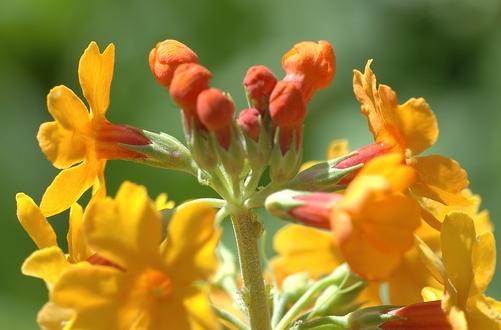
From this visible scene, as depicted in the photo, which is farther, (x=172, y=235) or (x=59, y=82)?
(x=59, y=82)

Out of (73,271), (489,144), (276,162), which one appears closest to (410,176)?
(276,162)

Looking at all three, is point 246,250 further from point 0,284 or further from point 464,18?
point 464,18

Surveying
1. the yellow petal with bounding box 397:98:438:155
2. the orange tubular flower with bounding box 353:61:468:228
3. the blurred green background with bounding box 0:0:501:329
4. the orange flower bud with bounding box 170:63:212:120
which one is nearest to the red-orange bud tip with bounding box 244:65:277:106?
the orange flower bud with bounding box 170:63:212:120

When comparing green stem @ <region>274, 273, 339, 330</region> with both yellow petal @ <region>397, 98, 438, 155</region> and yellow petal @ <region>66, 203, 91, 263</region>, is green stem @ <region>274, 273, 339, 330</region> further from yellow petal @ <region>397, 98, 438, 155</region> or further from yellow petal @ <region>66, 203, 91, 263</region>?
yellow petal @ <region>66, 203, 91, 263</region>

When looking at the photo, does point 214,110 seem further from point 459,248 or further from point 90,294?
point 459,248

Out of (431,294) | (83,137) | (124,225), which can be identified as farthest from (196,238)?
(431,294)

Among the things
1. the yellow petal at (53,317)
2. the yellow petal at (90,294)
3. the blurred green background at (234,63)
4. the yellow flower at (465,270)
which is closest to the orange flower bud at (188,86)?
the yellow petal at (90,294)

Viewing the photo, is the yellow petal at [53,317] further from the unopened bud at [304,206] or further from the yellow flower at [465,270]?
the yellow flower at [465,270]
